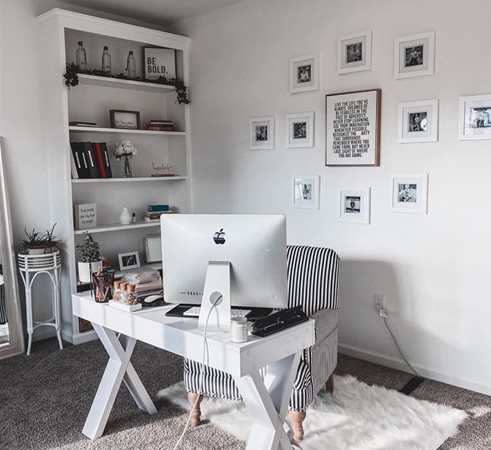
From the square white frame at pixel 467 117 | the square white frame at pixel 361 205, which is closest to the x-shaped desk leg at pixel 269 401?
the square white frame at pixel 361 205

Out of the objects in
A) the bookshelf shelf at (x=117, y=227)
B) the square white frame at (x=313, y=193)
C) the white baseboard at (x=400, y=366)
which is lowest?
the white baseboard at (x=400, y=366)

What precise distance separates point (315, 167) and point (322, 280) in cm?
103

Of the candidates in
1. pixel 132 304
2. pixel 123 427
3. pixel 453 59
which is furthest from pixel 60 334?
pixel 453 59

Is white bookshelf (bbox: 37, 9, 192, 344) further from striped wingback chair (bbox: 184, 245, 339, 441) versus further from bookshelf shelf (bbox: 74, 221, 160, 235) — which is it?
striped wingback chair (bbox: 184, 245, 339, 441)

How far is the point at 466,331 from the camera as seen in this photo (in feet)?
10.3

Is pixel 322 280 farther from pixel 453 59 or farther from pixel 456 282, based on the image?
pixel 453 59

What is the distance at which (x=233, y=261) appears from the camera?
2121 mm

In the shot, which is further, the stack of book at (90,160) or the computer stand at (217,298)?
the stack of book at (90,160)

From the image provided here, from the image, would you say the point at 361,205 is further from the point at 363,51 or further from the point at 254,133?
the point at 254,133

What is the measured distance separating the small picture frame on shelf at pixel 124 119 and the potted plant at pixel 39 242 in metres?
1.00

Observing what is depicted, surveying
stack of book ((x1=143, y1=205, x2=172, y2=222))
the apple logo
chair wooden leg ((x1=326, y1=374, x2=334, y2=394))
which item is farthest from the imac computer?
stack of book ((x1=143, y1=205, x2=172, y2=222))

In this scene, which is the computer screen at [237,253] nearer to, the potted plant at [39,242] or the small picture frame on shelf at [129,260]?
the potted plant at [39,242]

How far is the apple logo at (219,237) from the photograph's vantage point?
6.98ft

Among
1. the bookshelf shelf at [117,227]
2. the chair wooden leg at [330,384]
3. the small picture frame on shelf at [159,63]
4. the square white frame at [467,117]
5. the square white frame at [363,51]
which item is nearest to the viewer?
the square white frame at [467,117]
